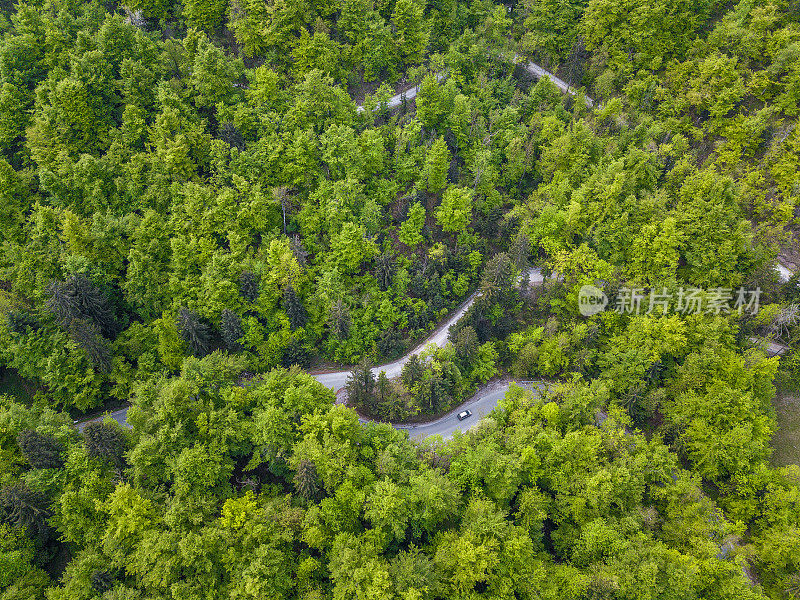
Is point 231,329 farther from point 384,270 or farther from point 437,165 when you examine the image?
point 437,165

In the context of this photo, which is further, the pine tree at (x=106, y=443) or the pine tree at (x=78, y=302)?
the pine tree at (x=78, y=302)

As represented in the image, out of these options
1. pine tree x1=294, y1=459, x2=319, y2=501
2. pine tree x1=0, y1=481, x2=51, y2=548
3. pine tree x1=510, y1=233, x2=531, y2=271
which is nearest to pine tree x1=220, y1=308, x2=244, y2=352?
pine tree x1=294, y1=459, x2=319, y2=501

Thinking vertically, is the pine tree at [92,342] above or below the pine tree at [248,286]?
below

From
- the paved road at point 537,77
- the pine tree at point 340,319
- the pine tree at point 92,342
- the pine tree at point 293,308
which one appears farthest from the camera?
the paved road at point 537,77

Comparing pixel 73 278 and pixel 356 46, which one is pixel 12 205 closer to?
pixel 73 278

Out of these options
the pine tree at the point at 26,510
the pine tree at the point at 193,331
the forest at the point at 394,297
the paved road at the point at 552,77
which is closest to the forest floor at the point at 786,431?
the forest at the point at 394,297

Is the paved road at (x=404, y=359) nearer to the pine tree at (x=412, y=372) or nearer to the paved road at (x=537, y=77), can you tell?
the pine tree at (x=412, y=372)

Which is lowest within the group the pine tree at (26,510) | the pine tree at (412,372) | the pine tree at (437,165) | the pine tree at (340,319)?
the pine tree at (26,510)

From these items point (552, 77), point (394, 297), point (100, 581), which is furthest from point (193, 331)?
point (552, 77)

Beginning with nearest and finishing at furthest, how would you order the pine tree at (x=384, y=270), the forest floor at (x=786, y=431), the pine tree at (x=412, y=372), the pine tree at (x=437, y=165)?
the pine tree at (x=412, y=372) → the forest floor at (x=786, y=431) → the pine tree at (x=384, y=270) → the pine tree at (x=437, y=165)
